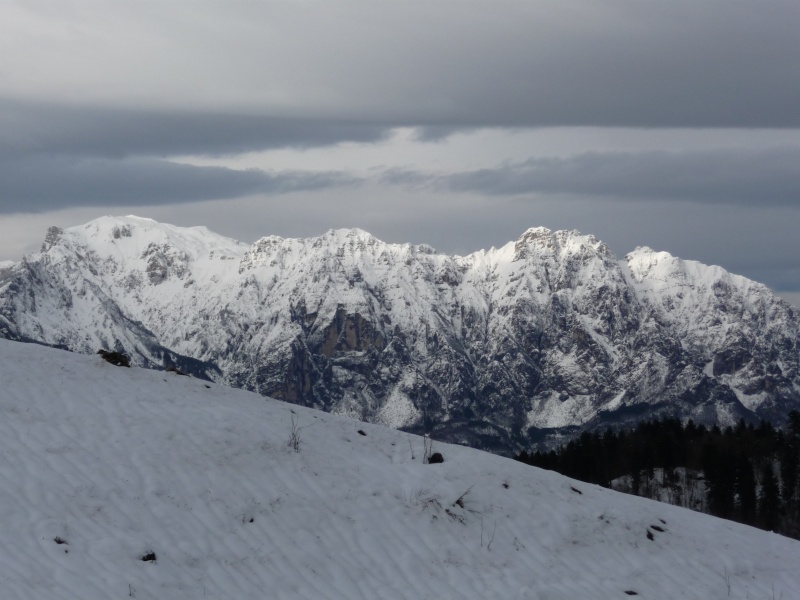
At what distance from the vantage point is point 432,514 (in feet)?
98.8

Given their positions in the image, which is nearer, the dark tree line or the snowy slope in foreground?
the snowy slope in foreground

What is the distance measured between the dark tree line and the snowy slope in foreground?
82069mm

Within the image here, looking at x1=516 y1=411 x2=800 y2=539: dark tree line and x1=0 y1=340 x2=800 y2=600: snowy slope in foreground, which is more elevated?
x1=0 y1=340 x2=800 y2=600: snowy slope in foreground

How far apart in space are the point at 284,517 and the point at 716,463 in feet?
314

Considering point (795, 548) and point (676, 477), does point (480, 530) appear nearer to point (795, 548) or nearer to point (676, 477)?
point (795, 548)

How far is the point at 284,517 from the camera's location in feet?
92.3

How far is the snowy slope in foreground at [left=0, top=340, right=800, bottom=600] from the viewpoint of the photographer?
963 inches

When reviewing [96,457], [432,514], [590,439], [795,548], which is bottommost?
[590,439]

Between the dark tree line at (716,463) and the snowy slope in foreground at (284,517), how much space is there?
82069 mm

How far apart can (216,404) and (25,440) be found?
8.58 meters

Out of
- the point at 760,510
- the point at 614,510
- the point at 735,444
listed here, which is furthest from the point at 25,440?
the point at 735,444

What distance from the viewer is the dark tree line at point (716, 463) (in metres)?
114

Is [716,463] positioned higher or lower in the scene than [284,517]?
lower

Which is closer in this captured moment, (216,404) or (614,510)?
(614,510)
